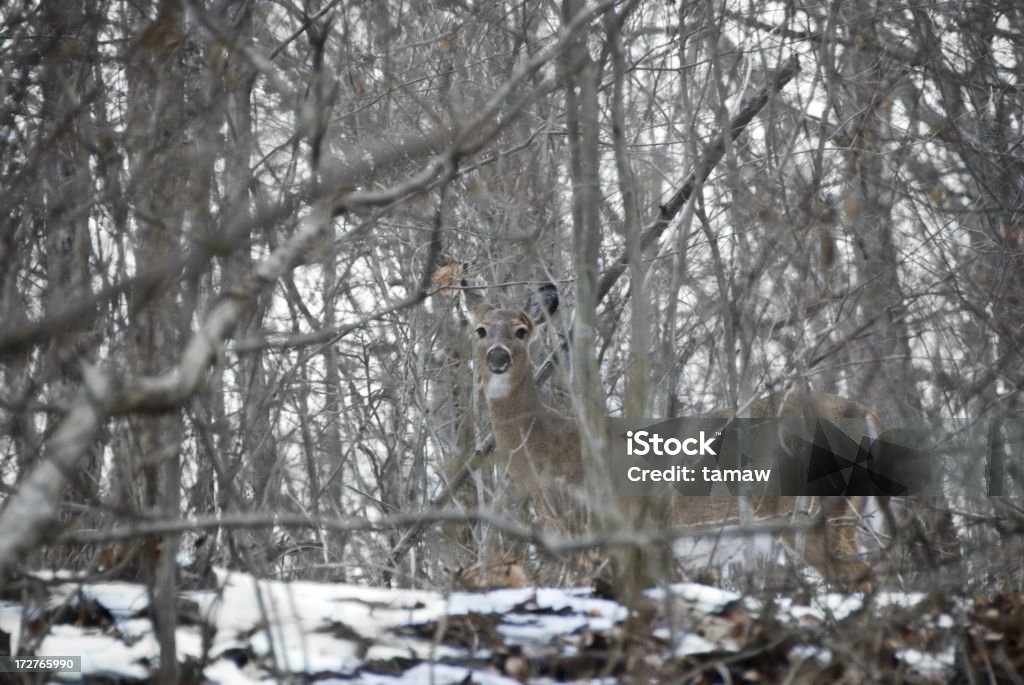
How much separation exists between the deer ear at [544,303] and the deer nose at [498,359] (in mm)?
354

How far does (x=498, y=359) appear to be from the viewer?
27.4 ft

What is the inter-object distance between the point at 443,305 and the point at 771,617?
17.0 feet

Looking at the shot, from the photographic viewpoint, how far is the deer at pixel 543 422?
7355 millimetres

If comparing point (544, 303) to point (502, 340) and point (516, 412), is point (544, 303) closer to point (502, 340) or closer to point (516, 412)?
point (502, 340)

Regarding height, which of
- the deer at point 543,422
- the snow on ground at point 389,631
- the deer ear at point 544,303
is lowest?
the snow on ground at point 389,631

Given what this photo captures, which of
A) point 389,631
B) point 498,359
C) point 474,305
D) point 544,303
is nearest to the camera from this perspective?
point 389,631

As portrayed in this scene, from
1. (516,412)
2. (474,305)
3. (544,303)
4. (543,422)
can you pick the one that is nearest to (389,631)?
(544,303)

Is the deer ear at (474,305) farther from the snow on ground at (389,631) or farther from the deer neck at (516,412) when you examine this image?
the snow on ground at (389,631)

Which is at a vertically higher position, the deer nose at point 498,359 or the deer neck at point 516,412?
the deer nose at point 498,359

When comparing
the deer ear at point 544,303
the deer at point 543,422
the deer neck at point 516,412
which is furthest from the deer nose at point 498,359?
the deer ear at point 544,303

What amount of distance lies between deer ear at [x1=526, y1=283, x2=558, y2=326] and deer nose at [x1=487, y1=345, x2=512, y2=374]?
35 cm

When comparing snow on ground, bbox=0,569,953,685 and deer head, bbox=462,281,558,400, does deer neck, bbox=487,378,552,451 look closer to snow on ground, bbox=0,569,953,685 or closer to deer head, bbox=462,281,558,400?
deer head, bbox=462,281,558,400

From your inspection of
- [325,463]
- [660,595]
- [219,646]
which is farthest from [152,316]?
[325,463]

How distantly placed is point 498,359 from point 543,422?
0.55 m
